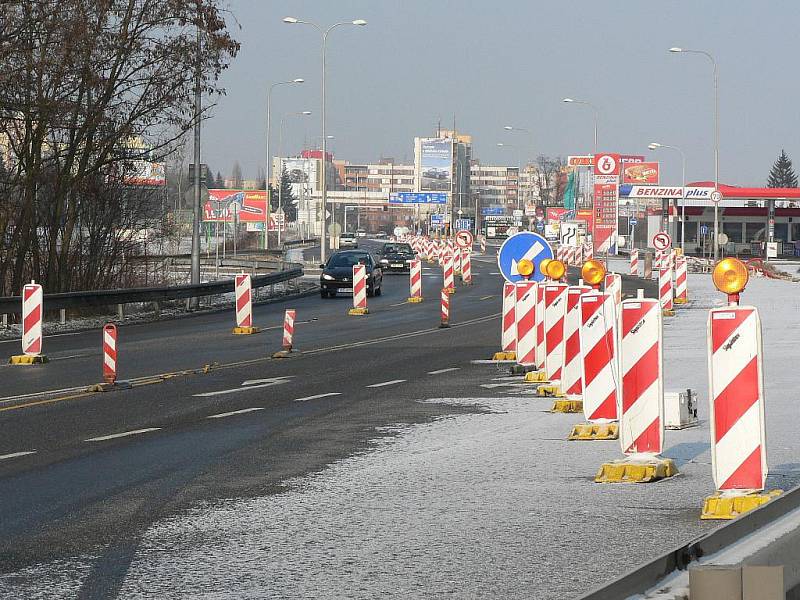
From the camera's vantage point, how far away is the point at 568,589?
254 inches

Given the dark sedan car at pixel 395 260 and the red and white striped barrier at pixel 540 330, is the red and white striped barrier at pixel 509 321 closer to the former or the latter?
the red and white striped barrier at pixel 540 330

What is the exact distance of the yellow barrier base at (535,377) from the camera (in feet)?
57.8

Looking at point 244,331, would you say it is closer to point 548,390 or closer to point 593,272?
point 548,390

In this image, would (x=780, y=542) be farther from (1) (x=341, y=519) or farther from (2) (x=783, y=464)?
(2) (x=783, y=464)

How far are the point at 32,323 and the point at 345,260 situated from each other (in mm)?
27008

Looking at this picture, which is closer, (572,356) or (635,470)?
(635,470)

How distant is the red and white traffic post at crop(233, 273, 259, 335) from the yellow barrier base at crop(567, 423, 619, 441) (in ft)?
54.7

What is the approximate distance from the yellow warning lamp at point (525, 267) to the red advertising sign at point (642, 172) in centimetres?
12953

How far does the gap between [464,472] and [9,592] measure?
14.5 ft

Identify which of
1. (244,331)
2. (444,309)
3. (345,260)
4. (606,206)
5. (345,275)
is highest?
(606,206)

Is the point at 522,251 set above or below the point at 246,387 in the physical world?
above

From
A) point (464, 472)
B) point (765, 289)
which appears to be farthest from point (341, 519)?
point (765, 289)

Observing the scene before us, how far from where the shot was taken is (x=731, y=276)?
844cm

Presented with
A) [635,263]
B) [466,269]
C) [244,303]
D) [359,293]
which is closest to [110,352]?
[244,303]
